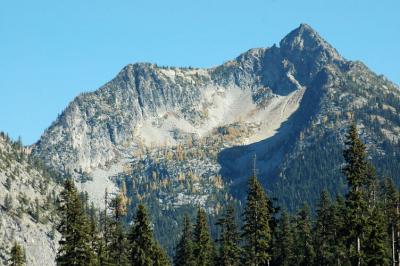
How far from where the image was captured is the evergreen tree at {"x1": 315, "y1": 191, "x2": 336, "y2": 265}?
362ft

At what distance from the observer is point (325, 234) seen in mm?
110875

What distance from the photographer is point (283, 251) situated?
11750 centimetres

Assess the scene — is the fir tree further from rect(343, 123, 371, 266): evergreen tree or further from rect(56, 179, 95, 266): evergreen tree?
rect(343, 123, 371, 266): evergreen tree

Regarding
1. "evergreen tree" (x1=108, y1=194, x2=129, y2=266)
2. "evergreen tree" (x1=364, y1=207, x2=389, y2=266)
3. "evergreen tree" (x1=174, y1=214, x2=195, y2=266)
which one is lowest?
"evergreen tree" (x1=364, y1=207, x2=389, y2=266)

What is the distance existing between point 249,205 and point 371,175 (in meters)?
19.3

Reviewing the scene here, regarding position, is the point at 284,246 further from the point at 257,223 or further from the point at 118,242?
the point at 257,223

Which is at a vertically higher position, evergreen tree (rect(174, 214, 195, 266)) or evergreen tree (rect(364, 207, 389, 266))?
evergreen tree (rect(174, 214, 195, 266))

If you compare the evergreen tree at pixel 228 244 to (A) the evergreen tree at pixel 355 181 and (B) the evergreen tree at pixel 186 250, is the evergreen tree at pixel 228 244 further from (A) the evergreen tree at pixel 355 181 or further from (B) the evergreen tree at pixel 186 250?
(A) the evergreen tree at pixel 355 181

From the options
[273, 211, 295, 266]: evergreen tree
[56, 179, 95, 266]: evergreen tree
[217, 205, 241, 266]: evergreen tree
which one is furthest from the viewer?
[273, 211, 295, 266]: evergreen tree

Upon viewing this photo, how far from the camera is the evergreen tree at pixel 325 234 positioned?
110 metres

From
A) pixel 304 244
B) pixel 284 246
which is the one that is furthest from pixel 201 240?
pixel 304 244

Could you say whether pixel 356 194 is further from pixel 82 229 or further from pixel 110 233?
pixel 110 233

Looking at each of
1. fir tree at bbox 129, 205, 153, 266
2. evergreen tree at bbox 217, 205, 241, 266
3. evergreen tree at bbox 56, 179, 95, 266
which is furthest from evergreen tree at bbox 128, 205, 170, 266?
evergreen tree at bbox 217, 205, 241, 266

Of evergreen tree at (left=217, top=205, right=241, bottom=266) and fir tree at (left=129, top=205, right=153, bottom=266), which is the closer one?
fir tree at (left=129, top=205, right=153, bottom=266)
